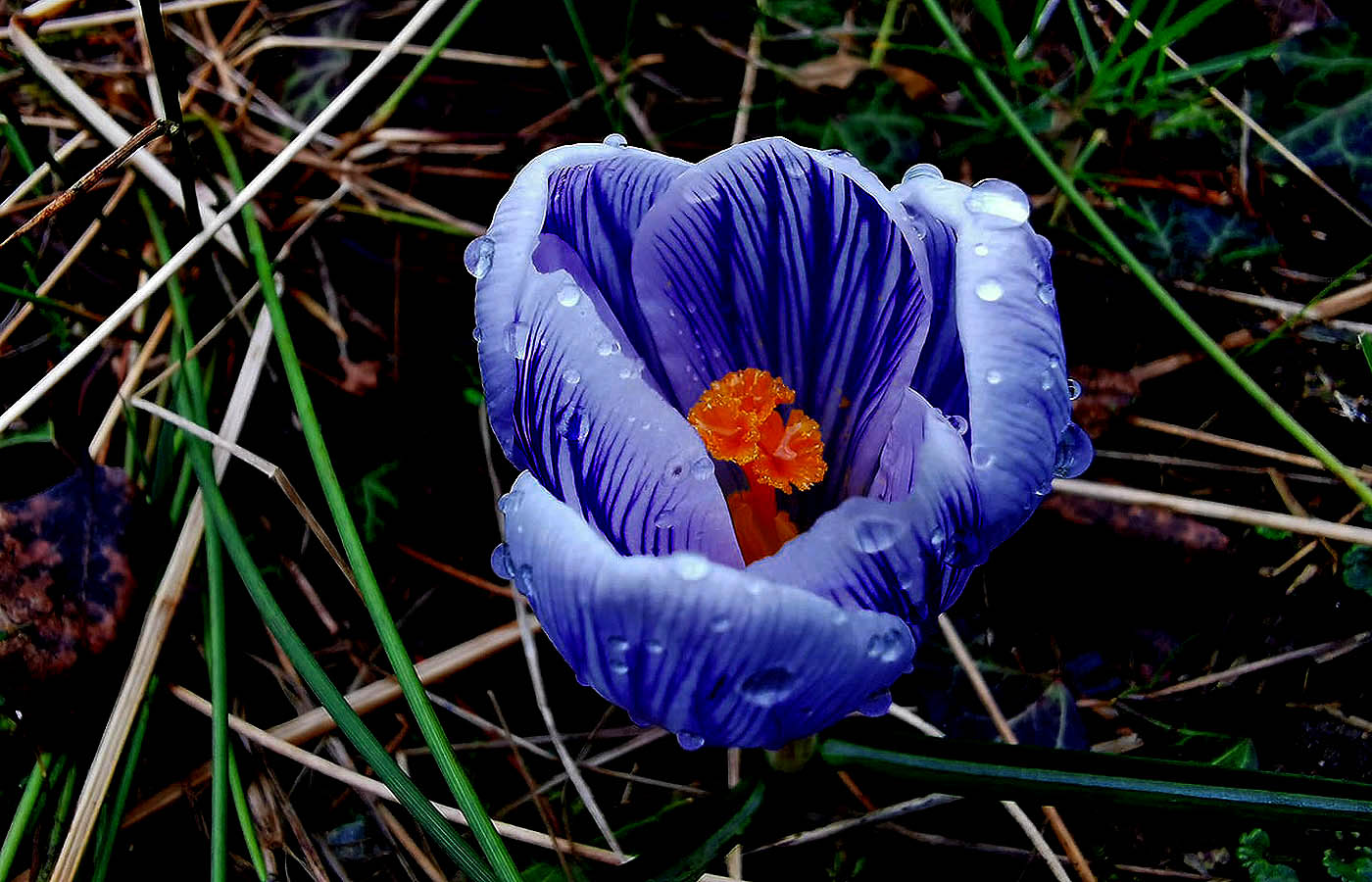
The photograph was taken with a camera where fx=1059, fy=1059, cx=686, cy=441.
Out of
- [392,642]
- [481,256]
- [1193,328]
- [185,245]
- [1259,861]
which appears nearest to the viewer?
[481,256]

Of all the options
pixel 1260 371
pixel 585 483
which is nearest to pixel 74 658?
pixel 585 483

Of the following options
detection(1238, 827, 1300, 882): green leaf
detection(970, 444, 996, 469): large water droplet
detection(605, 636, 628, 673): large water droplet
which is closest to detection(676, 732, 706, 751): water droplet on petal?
detection(605, 636, 628, 673): large water droplet

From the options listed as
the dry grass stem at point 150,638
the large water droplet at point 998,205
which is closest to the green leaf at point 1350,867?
the large water droplet at point 998,205

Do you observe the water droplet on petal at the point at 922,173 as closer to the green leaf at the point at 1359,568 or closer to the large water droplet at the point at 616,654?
the large water droplet at the point at 616,654

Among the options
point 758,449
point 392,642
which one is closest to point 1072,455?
point 758,449

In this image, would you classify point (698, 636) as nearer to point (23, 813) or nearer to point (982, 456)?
point (982, 456)

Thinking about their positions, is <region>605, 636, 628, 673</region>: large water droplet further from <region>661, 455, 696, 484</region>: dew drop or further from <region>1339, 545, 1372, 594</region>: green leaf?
<region>1339, 545, 1372, 594</region>: green leaf
